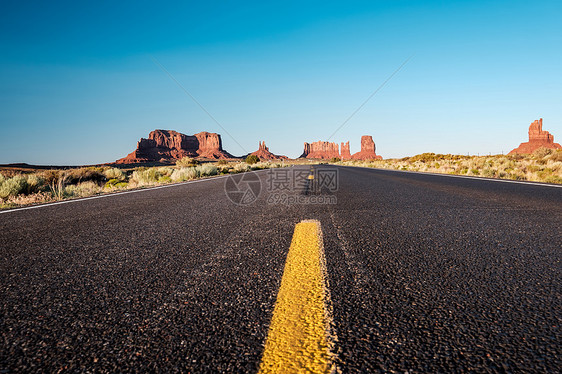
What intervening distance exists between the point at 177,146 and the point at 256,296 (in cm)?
16931

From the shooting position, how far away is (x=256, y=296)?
1.57 m

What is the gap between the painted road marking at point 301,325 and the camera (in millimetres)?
1018

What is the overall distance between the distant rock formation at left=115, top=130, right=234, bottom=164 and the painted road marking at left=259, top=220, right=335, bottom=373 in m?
149

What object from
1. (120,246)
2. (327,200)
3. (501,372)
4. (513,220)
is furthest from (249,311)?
(327,200)

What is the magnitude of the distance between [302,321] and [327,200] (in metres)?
4.39

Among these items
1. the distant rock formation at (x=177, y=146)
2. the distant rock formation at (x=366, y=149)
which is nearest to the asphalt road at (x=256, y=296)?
the distant rock formation at (x=177, y=146)

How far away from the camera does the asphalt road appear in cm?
108

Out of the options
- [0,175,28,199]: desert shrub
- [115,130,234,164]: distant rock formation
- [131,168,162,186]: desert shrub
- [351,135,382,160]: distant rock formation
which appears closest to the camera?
[0,175,28,199]: desert shrub

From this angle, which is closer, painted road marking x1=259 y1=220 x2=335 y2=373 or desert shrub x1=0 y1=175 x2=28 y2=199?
painted road marking x1=259 y1=220 x2=335 y2=373

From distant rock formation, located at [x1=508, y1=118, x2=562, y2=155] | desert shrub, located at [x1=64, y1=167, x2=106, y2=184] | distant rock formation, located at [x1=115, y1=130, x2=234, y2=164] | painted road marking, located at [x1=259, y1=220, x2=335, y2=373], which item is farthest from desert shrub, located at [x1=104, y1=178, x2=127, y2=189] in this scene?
distant rock formation, located at [x1=508, y1=118, x2=562, y2=155]

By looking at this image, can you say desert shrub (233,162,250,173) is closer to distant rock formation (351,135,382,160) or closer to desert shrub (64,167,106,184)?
desert shrub (64,167,106,184)

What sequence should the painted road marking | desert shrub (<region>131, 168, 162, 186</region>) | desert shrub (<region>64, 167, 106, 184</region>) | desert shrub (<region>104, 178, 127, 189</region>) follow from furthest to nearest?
desert shrub (<region>64, 167, 106, 184</region>) → desert shrub (<region>131, 168, 162, 186</region>) → desert shrub (<region>104, 178, 127, 189</region>) → the painted road marking

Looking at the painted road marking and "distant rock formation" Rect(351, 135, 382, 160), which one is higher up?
"distant rock formation" Rect(351, 135, 382, 160)

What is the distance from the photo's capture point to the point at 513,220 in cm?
352
